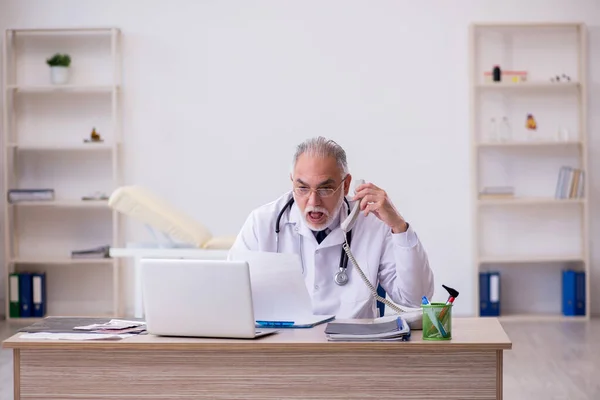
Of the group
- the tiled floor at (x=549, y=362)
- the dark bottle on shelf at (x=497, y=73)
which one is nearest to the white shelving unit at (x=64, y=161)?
the tiled floor at (x=549, y=362)

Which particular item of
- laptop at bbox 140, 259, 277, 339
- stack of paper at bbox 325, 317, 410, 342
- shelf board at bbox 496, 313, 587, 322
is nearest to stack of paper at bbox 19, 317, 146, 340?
laptop at bbox 140, 259, 277, 339

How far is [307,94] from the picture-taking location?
716 centimetres

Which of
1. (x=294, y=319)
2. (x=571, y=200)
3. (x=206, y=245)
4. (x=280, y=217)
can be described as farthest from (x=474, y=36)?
(x=294, y=319)

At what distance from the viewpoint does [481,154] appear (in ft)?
23.5

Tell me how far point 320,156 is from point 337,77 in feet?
13.4

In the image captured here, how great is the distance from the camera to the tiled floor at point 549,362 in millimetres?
4586

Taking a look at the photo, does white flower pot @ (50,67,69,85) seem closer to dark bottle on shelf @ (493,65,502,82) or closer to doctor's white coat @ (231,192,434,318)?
dark bottle on shelf @ (493,65,502,82)

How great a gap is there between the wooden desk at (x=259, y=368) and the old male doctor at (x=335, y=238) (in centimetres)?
53

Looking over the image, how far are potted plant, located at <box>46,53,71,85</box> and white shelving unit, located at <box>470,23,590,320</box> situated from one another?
9.98 feet

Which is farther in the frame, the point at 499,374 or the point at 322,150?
the point at 322,150

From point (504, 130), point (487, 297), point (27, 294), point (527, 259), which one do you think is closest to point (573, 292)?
point (527, 259)

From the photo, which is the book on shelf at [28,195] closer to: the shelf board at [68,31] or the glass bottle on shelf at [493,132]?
the shelf board at [68,31]

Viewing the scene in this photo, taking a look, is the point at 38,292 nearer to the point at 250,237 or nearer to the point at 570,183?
the point at 570,183

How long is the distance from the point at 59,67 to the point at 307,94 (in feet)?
6.09
